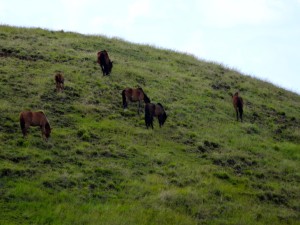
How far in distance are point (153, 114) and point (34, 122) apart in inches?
235

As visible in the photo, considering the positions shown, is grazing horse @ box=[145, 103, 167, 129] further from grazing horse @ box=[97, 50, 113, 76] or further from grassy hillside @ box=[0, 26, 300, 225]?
grazing horse @ box=[97, 50, 113, 76]

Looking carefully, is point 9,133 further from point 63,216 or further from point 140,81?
point 140,81

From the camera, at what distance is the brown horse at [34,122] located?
17.2m

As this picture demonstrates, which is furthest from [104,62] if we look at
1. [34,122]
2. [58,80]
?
[34,122]

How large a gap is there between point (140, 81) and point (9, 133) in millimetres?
11610

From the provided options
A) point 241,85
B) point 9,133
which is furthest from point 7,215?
point 241,85

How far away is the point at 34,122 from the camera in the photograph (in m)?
17.4

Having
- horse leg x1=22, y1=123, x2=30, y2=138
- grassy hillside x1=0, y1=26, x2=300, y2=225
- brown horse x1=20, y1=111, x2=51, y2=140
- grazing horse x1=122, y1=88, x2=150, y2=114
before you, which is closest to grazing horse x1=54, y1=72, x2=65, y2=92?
grassy hillside x1=0, y1=26, x2=300, y2=225

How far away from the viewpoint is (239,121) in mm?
25266

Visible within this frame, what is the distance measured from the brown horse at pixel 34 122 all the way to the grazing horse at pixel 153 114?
5223 mm

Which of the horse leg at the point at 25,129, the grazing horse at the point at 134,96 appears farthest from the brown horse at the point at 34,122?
the grazing horse at the point at 134,96

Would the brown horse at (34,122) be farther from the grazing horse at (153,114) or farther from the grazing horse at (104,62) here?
the grazing horse at (104,62)

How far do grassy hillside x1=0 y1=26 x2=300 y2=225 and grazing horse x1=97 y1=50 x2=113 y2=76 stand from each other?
40 cm

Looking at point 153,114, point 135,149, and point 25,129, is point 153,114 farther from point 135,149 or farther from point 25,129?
point 25,129
